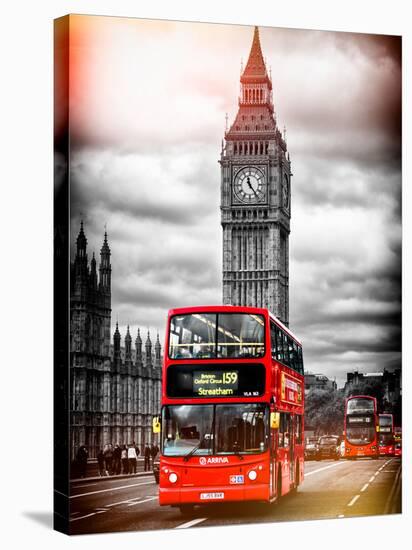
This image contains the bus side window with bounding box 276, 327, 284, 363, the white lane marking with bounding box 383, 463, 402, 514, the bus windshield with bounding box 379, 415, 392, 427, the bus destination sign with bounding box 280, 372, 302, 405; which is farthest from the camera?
the bus windshield with bounding box 379, 415, 392, 427

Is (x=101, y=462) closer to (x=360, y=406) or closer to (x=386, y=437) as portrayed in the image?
(x=386, y=437)

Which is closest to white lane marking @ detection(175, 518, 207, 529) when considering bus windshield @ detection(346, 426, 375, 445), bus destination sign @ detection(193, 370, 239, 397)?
bus destination sign @ detection(193, 370, 239, 397)

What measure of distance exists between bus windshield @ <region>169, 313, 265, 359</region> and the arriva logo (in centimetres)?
182

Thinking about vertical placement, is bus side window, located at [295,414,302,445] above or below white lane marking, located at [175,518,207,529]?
above

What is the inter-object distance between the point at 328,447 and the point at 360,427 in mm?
2221

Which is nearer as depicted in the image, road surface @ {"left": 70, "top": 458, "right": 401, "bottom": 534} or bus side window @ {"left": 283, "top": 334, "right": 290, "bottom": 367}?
road surface @ {"left": 70, "top": 458, "right": 401, "bottom": 534}

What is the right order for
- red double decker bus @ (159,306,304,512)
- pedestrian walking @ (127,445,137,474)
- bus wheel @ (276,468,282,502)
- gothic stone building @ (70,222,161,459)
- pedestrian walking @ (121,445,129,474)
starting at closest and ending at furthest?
red double decker bus @ (159,306,304,512) → gothic stone building @ (70,222,161,459) → bus wheel @ (276,468,282,502) → pedestrian walking @ (121,445,129,474) → pedestrian walking @ (127,445,137,474)

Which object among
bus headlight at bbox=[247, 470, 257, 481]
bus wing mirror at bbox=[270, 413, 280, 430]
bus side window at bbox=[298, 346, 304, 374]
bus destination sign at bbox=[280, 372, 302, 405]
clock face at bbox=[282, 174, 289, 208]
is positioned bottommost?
bus headlight at bbox=[247, 470, 257, 481]

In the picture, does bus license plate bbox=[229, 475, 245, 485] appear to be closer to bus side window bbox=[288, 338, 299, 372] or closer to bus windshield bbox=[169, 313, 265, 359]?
bus windshield bbox=[169, 313, 265, 359]

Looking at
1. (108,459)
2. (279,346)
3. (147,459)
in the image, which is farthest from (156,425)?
(147,459)

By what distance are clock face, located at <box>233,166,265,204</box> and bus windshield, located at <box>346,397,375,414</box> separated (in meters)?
5.42

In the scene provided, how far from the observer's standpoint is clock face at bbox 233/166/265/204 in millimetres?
29344

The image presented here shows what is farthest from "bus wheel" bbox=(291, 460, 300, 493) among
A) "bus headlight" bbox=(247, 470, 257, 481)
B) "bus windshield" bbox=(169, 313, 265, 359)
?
"bus windshield" bbox=(169, 313, 265, 359)

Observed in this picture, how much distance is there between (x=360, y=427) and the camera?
3503cm
